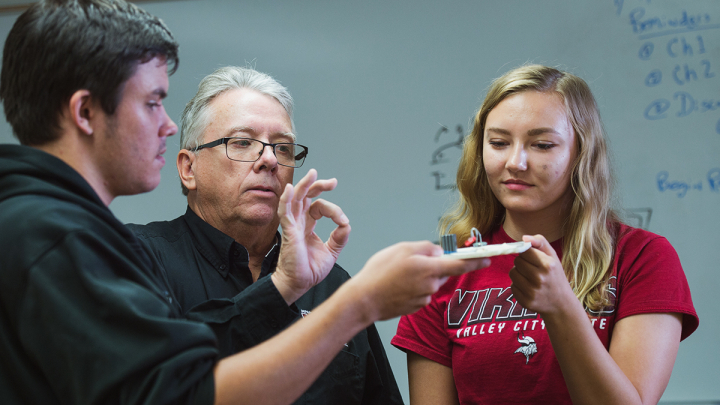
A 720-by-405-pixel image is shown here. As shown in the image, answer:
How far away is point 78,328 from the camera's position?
2.29 feet

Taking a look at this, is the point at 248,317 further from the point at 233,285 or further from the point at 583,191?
the point at 583,191

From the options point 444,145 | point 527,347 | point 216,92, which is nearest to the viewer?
point 527,347

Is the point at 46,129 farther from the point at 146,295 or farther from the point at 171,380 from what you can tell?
the point at 171,380

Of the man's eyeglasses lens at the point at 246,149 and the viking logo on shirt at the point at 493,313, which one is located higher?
the man's eyeglasses lens at the point at 246,149

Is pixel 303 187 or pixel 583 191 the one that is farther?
pixel 583 191

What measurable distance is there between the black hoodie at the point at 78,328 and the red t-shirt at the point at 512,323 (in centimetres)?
79

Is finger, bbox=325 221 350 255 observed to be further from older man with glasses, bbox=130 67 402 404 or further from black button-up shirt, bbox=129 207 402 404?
black button-up shirt, bbox=129 207 402 404

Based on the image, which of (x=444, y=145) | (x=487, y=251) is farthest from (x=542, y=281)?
(x=444, y=145)

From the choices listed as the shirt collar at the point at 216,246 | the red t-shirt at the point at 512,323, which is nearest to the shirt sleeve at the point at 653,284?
the red t-shirt at the point at 512,323

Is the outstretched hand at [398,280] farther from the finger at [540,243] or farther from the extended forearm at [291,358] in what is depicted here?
the finger at [540,243]

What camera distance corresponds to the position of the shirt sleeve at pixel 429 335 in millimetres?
1445

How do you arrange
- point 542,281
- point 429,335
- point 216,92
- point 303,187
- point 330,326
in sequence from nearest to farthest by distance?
point 330,326 < point 542,281 < point 303,187 < point 429,335 < point 216,92

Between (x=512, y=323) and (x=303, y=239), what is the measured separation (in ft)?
1.84

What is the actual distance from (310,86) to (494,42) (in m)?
0.84
